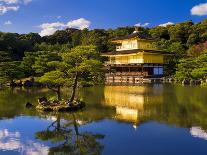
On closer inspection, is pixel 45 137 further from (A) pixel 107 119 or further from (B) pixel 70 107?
(B) pixel 70 107

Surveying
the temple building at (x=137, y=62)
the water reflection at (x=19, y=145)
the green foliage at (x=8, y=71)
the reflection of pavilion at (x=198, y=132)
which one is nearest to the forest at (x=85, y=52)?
the green foliage at (x=8, y=71)

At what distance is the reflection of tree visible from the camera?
10.7m

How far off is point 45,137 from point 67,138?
0.91 metres

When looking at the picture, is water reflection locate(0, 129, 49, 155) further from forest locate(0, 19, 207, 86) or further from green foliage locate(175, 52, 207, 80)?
green foliage locate(175, 52, 207, 80)

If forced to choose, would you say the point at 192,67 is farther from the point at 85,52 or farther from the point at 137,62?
the point at 85,52

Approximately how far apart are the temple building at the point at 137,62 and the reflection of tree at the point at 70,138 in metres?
28.9

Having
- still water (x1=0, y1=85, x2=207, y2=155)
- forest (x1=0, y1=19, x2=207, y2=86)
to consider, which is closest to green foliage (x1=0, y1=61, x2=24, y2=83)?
forest (x1=0, y1=19, x2=207, y2=86)

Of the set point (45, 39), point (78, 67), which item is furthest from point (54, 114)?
point (45, 39)

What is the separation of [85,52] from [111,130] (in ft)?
22.3

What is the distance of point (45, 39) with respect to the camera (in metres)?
78.0

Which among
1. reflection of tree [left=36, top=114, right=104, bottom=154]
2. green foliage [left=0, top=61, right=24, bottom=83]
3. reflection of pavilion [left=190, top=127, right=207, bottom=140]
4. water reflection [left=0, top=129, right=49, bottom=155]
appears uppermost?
green foliage [left=0, top=61, right=24, bottom=83]

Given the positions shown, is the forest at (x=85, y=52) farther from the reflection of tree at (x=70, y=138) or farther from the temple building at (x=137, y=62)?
the reflection of tree at (x=70, y=138)

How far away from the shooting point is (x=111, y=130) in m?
13.6

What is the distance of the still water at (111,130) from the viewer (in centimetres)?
1088
